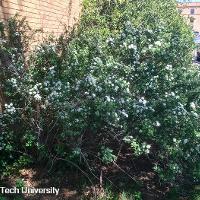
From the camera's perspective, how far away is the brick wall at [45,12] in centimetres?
614

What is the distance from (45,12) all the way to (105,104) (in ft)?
11.2

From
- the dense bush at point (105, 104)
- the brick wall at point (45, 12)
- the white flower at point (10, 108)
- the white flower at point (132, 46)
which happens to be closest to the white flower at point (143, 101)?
the dense bush at point (105, 104)

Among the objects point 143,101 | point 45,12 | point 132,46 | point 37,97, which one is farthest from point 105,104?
point 45,12

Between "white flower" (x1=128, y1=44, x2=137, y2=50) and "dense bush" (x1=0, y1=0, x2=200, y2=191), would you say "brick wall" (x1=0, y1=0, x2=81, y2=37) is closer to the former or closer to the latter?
"dense bush" (x1=0, y1=0, x2=200, y2=191)

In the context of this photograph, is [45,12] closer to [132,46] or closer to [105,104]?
[132,46]

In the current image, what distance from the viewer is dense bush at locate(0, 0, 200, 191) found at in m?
5.21

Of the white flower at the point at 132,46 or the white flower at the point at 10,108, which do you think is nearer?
the white flower at the point at 10,108

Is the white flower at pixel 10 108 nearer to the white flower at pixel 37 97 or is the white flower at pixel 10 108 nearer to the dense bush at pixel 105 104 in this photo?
the dense bush at pixel 105 104

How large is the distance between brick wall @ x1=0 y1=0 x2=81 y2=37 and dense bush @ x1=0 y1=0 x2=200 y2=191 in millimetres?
742

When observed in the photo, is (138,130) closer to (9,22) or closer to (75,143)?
(75,143)

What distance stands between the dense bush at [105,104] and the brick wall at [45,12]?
74 cm

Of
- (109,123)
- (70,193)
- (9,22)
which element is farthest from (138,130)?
(9,22)

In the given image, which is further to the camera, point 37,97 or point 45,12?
point 45,12

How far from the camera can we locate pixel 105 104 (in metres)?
4.95
